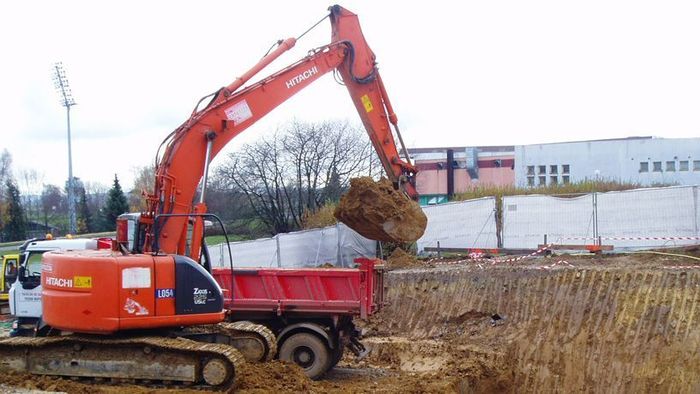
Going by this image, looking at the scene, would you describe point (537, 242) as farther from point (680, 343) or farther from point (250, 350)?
point (250, 350)

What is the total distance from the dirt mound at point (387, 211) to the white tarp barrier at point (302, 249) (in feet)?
28.8

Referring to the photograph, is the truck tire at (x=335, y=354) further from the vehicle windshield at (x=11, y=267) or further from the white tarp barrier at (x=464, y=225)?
the white tarp barrier at (x=464, y=225)

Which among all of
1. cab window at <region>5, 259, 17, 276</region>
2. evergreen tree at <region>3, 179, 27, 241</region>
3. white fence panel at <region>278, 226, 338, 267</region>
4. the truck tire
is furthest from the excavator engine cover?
evergreen tree at <region>3, 179, 27, 241</region>

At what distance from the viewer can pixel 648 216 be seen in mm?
23297

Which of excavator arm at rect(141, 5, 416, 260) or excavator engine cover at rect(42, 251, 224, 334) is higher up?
excavator arm at rect(141, 5, 416, 260)

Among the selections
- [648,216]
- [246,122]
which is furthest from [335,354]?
[648,216]

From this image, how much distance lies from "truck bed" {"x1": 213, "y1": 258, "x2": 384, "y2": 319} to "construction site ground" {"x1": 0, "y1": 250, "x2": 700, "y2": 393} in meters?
1.28

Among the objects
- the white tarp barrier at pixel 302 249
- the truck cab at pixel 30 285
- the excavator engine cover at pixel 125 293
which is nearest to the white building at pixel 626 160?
the white tarp barrier at pixel 302 249

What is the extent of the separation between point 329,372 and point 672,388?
677 centimetres

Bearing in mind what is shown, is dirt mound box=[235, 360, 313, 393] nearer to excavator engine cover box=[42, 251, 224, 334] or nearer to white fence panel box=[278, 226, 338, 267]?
excavator engine cover box=[42, 251, 224, 334]

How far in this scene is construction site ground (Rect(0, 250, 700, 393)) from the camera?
46.5ft

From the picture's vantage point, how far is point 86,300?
28.6 ft

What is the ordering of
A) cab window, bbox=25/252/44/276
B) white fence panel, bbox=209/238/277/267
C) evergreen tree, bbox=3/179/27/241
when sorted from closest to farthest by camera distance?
cab window, bbox=25/252/44/276 → white fence panel, bbox=209/238/277/267 → evergreen tree, bbox=3/179/27/241

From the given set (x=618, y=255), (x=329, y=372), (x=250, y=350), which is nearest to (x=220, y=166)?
(x=618, y=255)
